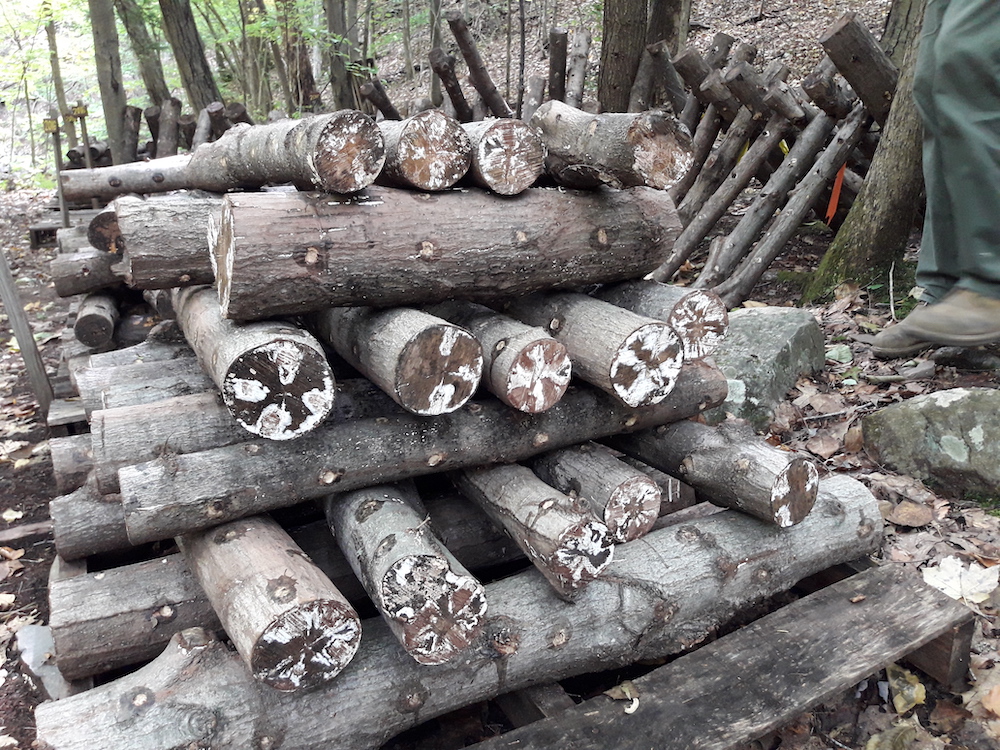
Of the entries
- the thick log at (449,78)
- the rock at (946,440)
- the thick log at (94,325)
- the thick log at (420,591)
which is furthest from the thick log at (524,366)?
the thick log at (449,78)

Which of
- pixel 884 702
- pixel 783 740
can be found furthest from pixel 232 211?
pixel 884 702

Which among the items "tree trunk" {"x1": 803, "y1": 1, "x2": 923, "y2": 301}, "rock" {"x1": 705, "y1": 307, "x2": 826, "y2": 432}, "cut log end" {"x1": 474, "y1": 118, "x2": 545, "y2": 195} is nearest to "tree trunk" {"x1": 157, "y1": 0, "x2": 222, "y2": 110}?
"tree trunk" {"x1": 803, "y1": 1, "x2": 923, "y2": 301}

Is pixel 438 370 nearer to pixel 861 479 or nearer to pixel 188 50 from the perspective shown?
pixel 861 479

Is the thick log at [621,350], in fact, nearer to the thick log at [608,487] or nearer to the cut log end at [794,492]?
the thick log at [608,487]

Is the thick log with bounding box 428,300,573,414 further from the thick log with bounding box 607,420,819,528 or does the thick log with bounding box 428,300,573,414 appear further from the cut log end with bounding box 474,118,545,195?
the thick log with bounding box 607,420,819,528

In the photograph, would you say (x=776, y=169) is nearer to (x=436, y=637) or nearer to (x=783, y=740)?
(x=783, y=740)

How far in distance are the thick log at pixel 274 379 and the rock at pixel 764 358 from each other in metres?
2.47

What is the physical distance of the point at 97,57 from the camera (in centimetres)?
1095

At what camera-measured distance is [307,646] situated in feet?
6.67

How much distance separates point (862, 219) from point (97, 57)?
430 inches

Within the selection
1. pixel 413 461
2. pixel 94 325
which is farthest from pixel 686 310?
pixel 94 325

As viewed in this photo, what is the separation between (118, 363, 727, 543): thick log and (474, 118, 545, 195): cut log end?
779mm

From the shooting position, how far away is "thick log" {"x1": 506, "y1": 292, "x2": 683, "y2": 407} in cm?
252

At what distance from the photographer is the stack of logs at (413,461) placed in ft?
7.02
